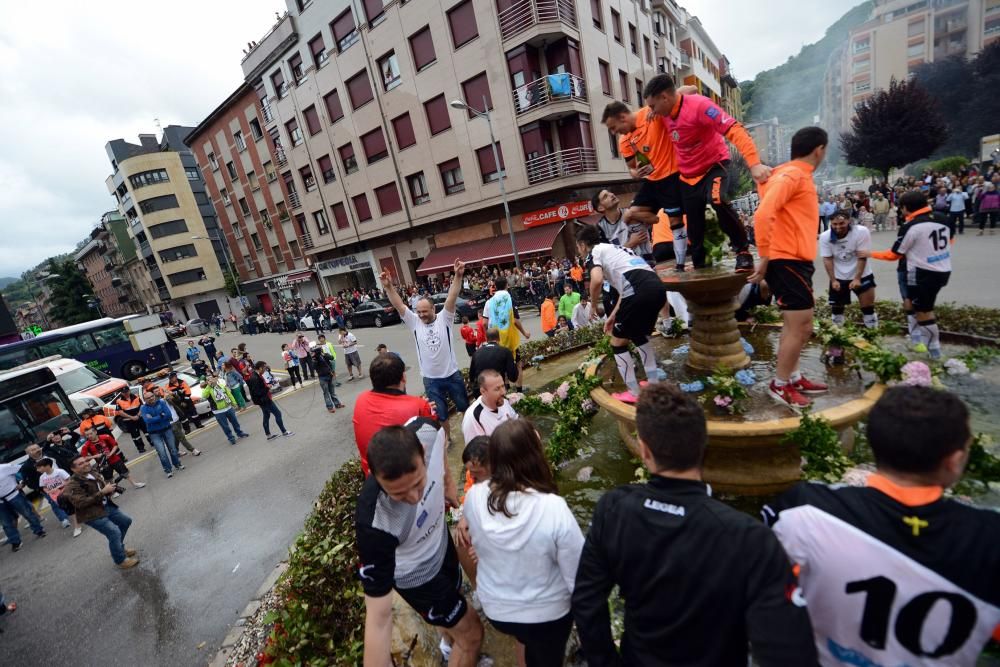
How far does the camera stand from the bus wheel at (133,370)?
70.9 feet

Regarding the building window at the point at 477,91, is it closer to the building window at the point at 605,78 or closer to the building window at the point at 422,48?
the building window at the point at 422,48

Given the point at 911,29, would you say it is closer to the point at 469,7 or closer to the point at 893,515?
the point at 469,7

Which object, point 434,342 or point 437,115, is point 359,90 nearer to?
point 437,115

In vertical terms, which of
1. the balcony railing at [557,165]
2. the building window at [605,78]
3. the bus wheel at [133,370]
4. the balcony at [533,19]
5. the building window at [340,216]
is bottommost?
the bus wheel at [133,370]

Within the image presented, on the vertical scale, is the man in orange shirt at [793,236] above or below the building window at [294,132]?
below

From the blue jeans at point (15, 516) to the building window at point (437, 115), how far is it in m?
21.9

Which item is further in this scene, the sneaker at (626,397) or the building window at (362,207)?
the building window at (362,207)

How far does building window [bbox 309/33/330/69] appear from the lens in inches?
1060

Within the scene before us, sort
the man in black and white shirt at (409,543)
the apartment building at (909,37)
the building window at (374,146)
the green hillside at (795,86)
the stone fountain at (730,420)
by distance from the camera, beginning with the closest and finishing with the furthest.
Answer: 1. the man in black and white shirt at (409,543)
2. the stone fountain at (730,420)
3. the building window at (374,146)
4. the apartment building at (909,37)
5. the green hillside at (795,86)

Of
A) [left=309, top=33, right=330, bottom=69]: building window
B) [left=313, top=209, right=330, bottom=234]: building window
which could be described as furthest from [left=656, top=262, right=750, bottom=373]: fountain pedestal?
[left=313, top=209, right=330, bottom=234]: building window

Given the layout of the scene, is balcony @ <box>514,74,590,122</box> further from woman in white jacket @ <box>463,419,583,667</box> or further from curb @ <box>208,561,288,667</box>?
woman in white jacket @ <box>463,419,583,667</box>

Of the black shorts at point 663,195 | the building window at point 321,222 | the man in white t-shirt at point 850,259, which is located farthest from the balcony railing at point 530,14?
the building window at point 321,222

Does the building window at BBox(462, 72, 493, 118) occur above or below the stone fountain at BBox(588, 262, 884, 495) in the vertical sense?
above

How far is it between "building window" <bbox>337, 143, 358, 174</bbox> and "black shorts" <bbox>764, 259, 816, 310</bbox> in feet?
94.2
